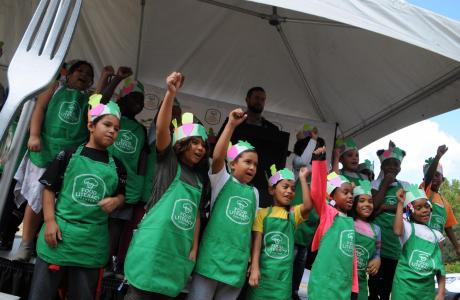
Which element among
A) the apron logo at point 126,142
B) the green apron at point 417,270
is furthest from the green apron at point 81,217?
the green apron at point 417,270

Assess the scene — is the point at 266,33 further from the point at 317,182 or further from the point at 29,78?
the point at 29,78

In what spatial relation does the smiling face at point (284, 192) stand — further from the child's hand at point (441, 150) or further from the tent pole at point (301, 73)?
the tent pole at point (301, 73)

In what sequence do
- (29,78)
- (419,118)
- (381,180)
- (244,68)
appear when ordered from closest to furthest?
(29,78) < (381,180) < (419,118) < (244,68)

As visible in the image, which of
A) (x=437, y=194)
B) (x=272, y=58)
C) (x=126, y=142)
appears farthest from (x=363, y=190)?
(x=272, y=58)

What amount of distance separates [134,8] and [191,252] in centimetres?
344

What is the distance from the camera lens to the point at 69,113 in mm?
3293

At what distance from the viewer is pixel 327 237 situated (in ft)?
11.1

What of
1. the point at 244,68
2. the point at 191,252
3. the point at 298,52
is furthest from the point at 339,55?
the point at 191,252

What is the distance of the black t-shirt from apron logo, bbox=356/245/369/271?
6.40ft

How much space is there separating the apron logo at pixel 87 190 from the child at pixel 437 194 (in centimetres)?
328

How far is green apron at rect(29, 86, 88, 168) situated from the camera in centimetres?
317

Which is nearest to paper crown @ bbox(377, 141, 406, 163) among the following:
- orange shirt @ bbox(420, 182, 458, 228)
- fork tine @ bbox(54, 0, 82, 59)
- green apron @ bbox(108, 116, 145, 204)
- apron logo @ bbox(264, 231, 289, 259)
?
orange shirt @ bbox(420, 182, 458, 228)

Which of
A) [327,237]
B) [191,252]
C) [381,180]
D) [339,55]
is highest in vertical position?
[339,55]

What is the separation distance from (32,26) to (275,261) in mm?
2161
